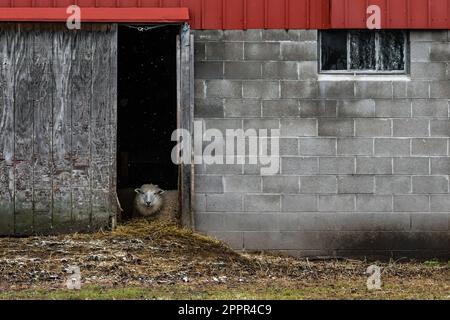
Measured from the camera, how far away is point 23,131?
10719 mm

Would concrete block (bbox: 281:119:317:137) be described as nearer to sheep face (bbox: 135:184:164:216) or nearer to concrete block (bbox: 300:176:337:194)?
concrete block (bbox: 300:176:337:194)

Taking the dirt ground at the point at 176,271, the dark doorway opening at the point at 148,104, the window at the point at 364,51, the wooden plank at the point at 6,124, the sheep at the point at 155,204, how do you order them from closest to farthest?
the dirt ground at the point at 176,271 → the wooden plank at the point at 6,124 → the window at the point at 364,51 → the sheep at the point at 155,204 → the dark doorway opening at the point at 148,104

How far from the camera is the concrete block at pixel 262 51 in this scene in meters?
10.9

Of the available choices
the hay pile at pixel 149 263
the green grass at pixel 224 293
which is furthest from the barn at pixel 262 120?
the green grass at pixel 224 293

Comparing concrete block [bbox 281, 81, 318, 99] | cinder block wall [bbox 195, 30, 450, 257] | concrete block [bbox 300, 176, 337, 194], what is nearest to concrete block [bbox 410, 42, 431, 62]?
cinder block wall [bbox 195, 30, 450, 257]

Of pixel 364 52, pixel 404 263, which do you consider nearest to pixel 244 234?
pixel 404 263

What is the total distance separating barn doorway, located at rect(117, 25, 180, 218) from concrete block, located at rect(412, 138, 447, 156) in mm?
4959

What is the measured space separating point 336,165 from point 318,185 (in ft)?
1.16

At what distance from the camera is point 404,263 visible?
427 inches

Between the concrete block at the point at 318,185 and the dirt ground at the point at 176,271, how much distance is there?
2.99ft

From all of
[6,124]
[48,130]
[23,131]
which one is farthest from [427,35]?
[6,124]

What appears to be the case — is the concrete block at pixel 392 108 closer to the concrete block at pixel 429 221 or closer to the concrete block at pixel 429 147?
the concrete block at pixel 429 147

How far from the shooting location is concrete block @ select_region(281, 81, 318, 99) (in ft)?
35.6

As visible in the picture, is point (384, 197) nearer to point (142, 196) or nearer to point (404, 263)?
point (404, 263)
